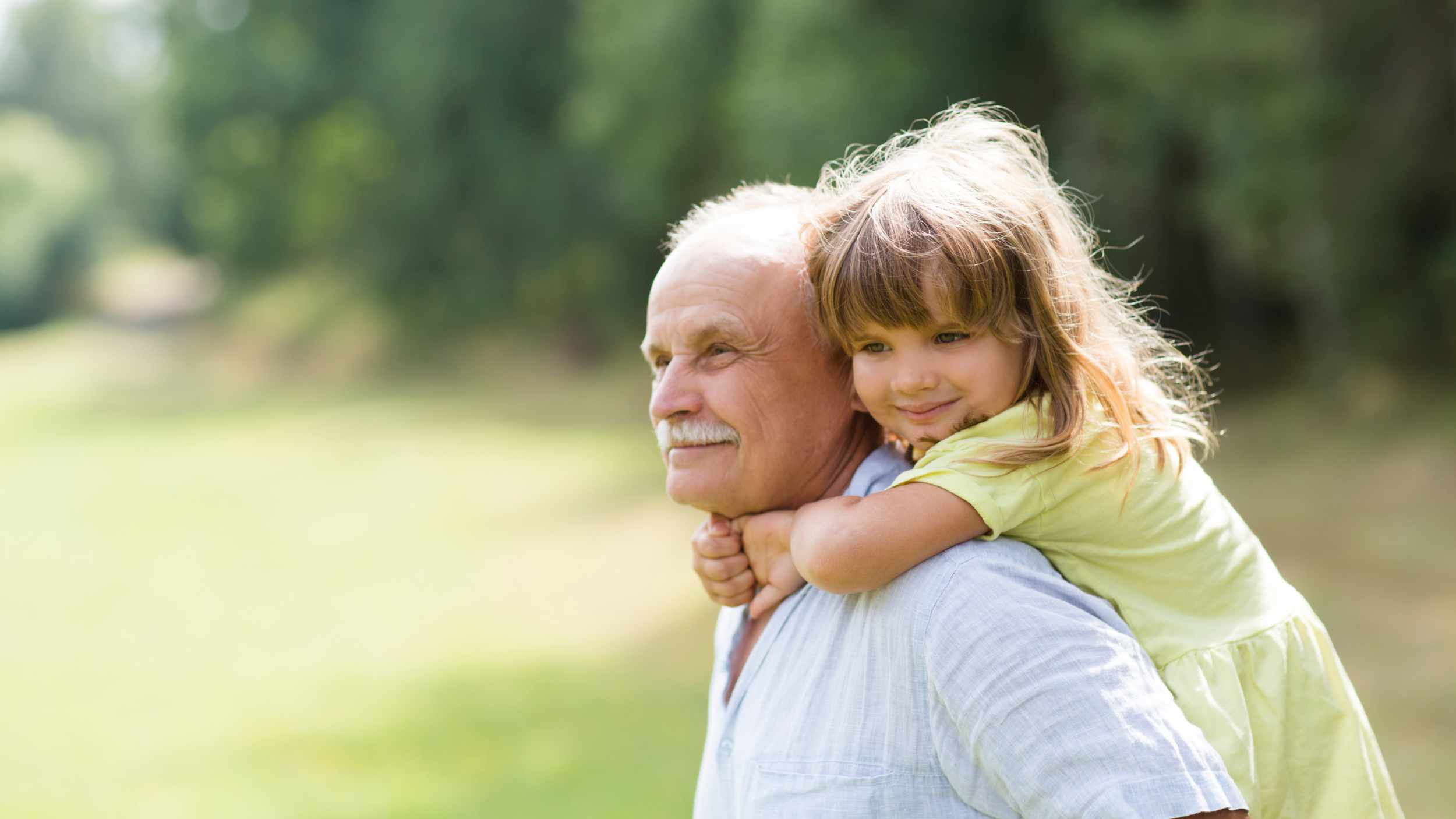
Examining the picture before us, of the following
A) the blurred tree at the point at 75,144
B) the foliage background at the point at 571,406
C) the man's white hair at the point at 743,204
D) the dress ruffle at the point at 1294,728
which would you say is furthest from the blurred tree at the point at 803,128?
the blurred tree at the point at 75,144

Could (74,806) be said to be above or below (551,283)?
below

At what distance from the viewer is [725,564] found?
1904mm

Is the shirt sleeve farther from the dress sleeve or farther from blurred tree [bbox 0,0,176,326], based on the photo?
blurred tree [bbox 0,0,176,326]

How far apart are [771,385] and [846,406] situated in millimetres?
136

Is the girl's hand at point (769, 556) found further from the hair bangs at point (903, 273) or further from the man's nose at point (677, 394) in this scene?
the hair bangs at point (903, 273)

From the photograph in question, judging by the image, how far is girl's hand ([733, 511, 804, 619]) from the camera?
5.93 ft

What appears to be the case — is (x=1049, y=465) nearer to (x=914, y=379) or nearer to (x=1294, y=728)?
(x=914, y=379)

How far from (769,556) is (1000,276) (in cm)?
52

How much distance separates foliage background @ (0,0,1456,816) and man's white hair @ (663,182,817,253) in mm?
1597

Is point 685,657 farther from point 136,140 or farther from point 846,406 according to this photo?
point 136,140

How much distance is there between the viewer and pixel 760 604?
1858 millimetres

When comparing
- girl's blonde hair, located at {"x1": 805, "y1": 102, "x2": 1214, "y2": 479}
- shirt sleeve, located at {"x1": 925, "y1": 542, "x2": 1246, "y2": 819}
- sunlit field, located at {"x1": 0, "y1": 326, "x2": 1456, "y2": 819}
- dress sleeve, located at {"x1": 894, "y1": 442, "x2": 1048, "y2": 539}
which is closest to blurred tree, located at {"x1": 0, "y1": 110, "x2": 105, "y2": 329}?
Answer: sunlit field, located at {"x1": 0, "y1": 326, "x2": 1456, "y2": 819}

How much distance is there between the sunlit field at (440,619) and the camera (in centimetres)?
809

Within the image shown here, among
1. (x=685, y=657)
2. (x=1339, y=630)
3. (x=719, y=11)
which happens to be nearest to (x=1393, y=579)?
(x=1339, y=630)
